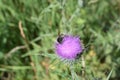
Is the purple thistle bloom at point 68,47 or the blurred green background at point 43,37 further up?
the purple thistle bloom at point 68,47

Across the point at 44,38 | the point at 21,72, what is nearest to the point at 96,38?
the point at 44,38

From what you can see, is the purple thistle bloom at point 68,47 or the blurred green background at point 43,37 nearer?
the purple thistle bloom at point 68,47

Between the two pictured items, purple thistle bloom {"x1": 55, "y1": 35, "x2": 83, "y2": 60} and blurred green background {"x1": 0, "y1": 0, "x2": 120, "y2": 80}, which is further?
blurred green background {"x1": 0, "y1": 0, "x2": 120, "y2": 80}

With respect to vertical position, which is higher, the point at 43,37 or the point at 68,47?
the point at 68,47

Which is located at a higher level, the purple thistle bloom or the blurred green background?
the purple thistle bloom

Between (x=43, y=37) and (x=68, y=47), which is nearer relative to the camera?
(x=68, y=47)
